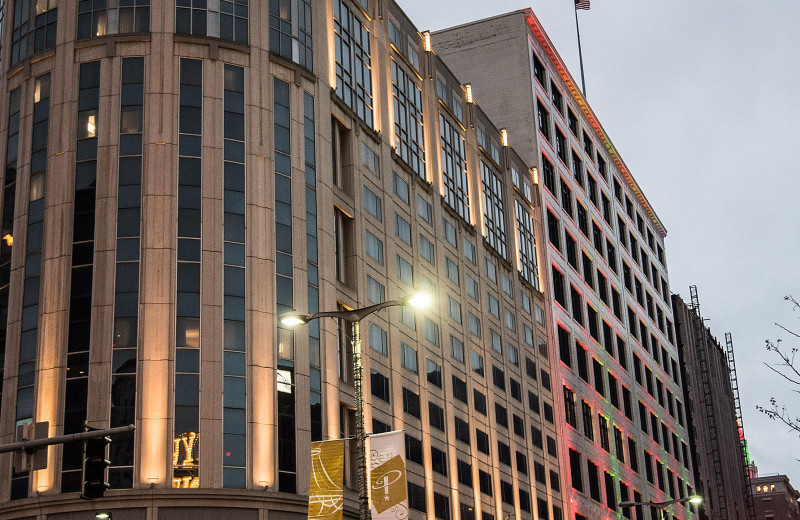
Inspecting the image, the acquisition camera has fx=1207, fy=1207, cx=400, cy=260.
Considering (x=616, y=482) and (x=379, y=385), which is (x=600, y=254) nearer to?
(x=616, y=482)

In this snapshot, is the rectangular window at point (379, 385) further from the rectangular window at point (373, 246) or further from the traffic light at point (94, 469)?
the traffic light at point (94, 469)

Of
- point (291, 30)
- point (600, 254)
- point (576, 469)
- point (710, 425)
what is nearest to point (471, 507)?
point (576, 469)

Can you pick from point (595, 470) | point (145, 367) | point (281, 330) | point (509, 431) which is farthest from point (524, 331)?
point (145, 367)

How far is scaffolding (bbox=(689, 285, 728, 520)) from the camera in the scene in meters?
143

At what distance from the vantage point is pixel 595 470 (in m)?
99.1

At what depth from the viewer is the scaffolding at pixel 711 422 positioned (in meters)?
143

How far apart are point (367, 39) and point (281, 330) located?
21.9 meters

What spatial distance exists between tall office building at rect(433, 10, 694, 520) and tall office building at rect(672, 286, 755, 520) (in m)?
8.43

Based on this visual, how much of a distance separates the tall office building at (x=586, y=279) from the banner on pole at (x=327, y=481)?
54.5 m

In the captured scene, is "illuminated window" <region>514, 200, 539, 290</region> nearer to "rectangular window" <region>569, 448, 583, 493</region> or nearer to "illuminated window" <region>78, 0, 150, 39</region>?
"rectangular window" <region>569, 448, 583, 493</region>

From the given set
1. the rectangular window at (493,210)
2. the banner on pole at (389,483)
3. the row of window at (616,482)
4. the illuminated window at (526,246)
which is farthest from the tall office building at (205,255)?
the row of window at (616,482)

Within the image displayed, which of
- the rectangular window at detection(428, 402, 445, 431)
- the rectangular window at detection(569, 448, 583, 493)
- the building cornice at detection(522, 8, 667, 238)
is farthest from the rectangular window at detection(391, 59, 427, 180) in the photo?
the rectangular window at detection(569, 448, 583, 493)

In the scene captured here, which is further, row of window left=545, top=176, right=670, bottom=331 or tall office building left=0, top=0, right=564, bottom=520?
row of window left=545, top=176, right=670, bottom=331

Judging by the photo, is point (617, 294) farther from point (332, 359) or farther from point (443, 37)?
point (332, 359)
